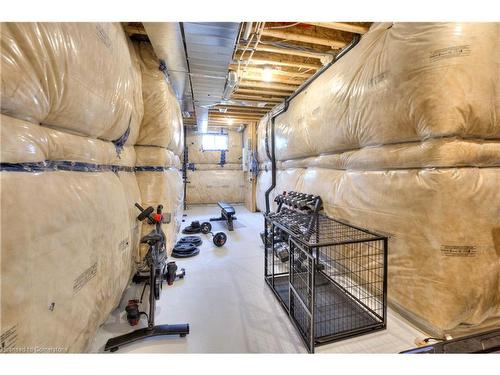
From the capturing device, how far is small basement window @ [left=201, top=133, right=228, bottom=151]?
8164 mm

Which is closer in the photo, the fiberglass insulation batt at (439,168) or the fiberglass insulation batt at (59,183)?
the fiberglass insulation batt at (59,183)

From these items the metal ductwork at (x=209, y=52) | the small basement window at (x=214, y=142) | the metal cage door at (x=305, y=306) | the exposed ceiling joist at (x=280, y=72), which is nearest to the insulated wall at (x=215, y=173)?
the small basement window at (x=214, y=142)

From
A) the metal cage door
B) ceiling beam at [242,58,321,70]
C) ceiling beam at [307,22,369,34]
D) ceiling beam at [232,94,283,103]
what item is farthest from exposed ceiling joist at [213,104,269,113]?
the metal cage door

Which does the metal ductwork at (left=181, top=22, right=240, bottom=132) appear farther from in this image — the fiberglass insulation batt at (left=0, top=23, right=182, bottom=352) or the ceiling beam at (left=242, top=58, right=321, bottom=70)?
the fiberglass insulation batt at (left=0, top=23, right=182, bottom=352)

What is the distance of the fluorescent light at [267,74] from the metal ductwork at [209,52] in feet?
1.96

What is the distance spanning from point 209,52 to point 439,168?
90.9 inches

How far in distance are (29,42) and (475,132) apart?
102 inches

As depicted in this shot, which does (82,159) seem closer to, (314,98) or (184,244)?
(184,244)

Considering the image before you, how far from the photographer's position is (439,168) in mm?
1526

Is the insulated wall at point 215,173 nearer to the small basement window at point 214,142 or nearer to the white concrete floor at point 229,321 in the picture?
the small basement window at point 214,142

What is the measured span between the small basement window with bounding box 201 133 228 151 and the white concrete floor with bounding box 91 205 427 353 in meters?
6.03

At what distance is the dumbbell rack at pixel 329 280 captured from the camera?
161cm

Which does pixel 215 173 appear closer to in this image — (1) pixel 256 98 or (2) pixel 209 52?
(1) pixel 256 98
